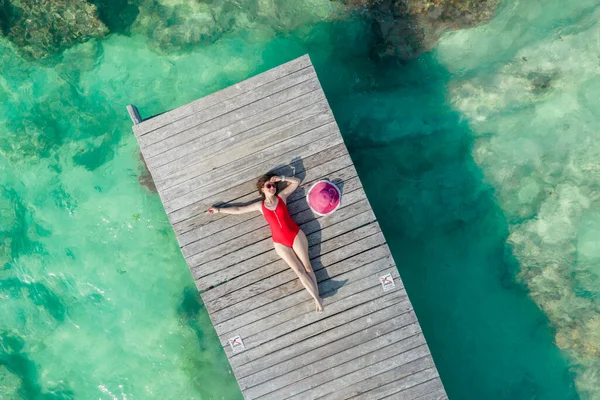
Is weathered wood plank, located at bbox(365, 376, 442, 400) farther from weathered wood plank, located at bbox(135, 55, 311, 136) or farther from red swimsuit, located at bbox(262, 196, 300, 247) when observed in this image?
weathered wood plank, located at bbox(135, 55, 311, 136)

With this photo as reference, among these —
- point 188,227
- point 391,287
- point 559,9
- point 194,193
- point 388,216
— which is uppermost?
point 559,9

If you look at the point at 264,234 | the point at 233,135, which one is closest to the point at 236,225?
the point at 264,234

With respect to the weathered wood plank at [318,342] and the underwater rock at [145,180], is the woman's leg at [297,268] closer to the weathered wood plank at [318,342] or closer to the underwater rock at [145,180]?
the weathered wood plank at [318,342]

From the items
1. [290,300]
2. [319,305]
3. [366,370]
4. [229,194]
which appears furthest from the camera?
[229,194]

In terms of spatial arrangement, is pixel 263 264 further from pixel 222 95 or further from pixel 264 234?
pixel 222 95

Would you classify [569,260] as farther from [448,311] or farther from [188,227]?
[188,227]

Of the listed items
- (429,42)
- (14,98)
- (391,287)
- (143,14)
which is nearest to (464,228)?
(391,287)
